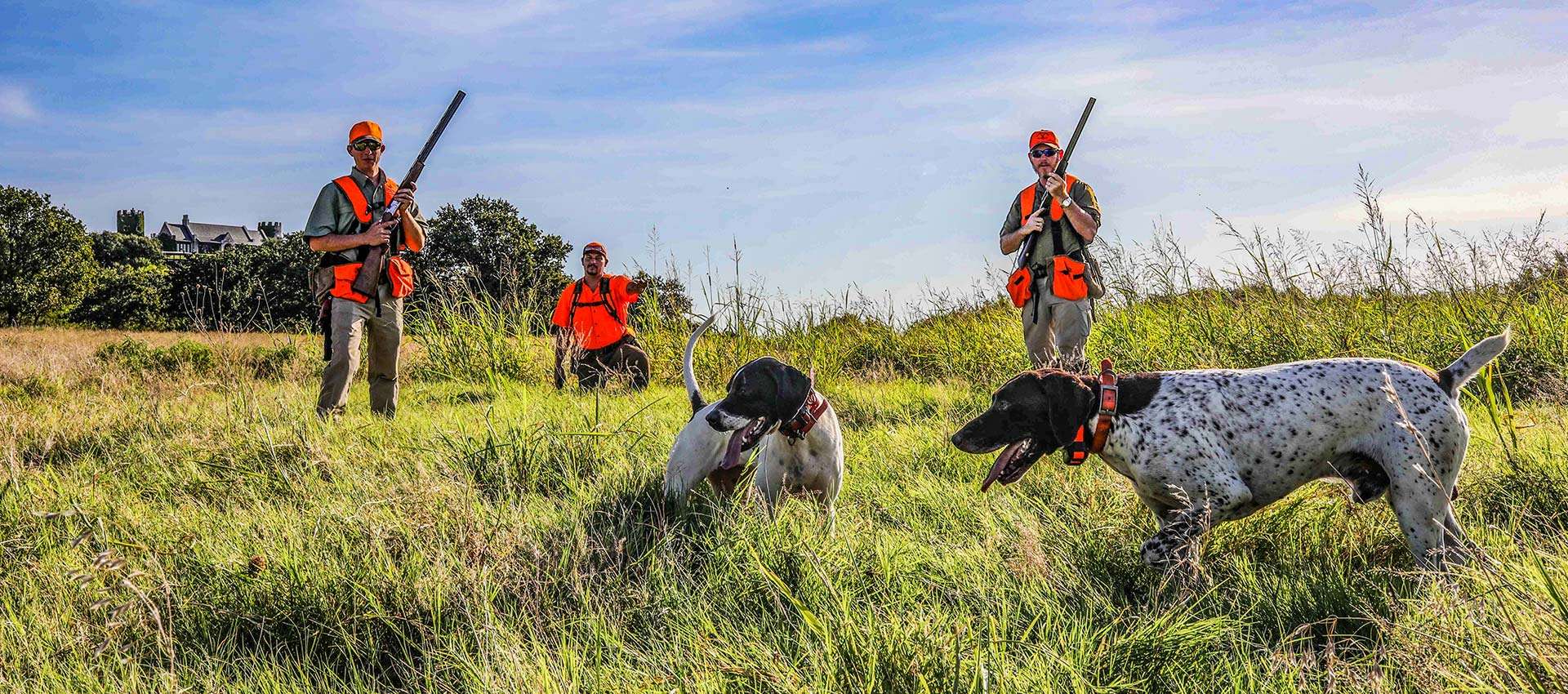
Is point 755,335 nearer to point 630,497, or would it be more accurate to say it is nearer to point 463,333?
point 463,333

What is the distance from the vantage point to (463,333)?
10180 mm

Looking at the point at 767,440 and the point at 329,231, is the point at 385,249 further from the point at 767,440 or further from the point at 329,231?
the point at 767,440

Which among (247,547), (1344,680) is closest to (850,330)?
(247,547)

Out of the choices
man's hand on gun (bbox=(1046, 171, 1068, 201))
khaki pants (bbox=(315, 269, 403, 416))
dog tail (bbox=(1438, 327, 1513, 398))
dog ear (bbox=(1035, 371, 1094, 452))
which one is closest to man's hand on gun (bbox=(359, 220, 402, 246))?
khaki pants (bbox=(315, 269, 403, 416))

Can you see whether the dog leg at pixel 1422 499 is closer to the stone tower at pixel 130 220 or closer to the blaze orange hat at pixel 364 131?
the blaze orange hat at pixel 364 131

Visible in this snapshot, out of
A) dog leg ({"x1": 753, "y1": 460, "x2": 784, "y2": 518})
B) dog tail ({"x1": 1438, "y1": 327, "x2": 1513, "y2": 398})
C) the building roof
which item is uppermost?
the building roof

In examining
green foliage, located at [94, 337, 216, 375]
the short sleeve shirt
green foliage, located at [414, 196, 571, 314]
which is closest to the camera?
the short sleeve shirt

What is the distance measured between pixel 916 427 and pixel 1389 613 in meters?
3.33

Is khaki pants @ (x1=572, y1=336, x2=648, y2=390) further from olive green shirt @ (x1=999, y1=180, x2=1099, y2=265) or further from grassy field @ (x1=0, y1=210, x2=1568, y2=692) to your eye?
olive green shirt @ (x1=999, y1=180, x2=1099, y2=265)

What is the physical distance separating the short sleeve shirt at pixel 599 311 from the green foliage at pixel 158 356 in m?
4.81

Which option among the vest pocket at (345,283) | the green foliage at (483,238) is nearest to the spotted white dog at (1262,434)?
the vest pocket at (345,283)

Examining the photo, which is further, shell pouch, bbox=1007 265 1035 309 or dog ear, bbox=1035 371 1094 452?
shell pouch, bbox=1007 265 1035 309

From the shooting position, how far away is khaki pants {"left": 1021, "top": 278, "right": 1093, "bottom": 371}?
708 cm

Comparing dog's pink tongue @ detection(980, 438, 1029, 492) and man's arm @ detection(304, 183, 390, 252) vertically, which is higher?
man's arm @ detection(304, 183, 390, 252)
